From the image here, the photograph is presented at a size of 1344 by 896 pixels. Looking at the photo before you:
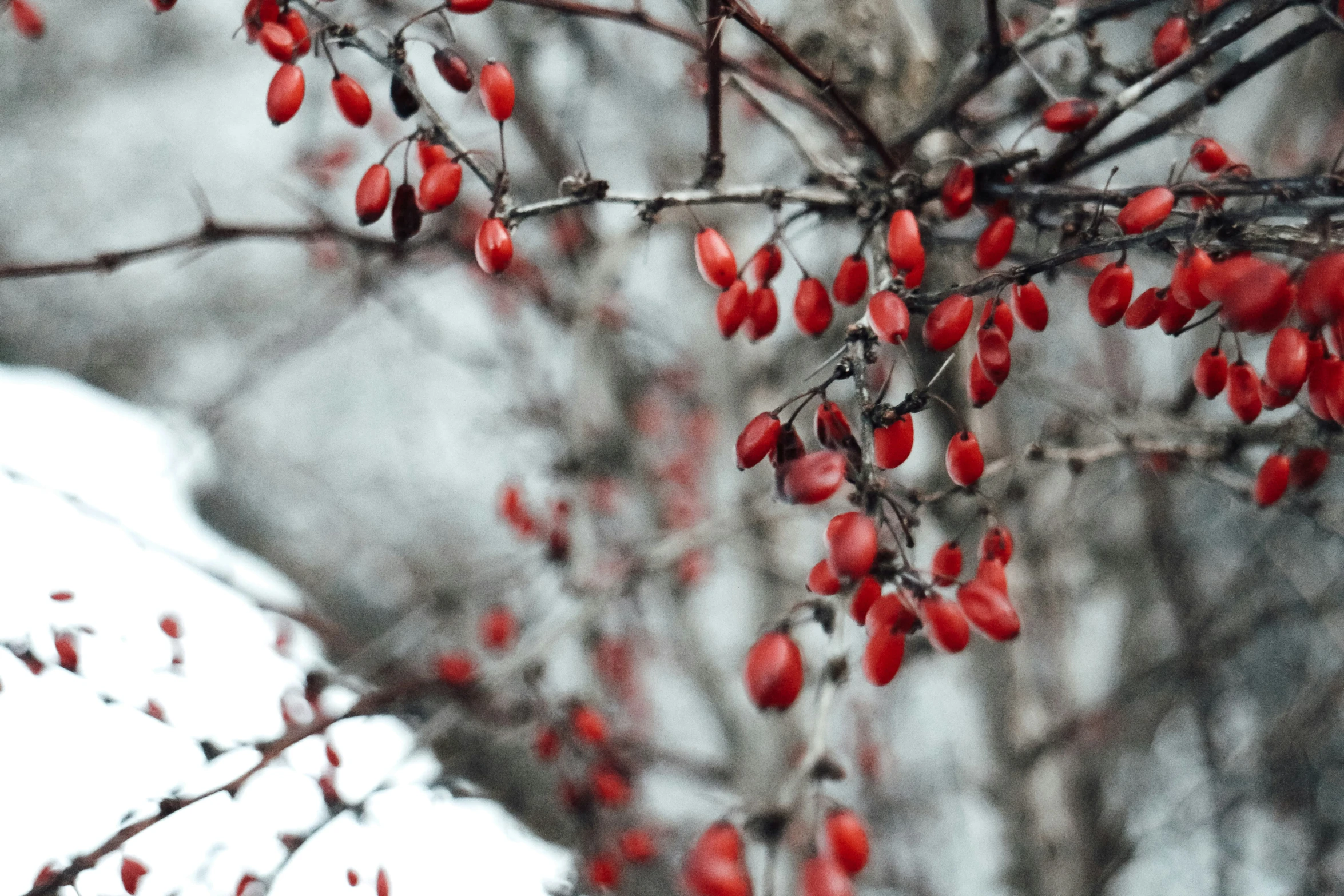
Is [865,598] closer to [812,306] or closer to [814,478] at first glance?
[814,478]

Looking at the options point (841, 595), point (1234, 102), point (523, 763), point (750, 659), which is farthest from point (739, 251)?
point (1234, 102)

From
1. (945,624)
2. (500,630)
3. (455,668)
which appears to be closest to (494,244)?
(945,624)

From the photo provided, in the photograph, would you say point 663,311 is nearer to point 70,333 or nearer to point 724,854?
point 70,333

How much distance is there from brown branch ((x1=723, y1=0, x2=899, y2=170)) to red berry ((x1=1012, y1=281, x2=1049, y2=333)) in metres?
0.25

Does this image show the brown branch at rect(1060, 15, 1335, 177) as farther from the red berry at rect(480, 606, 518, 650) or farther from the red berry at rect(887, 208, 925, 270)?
the red berry at rect(480, 606, 518, 650)

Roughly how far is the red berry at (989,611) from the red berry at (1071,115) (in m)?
0.55

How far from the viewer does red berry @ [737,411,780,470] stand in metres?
0.66

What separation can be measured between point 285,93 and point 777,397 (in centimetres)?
181

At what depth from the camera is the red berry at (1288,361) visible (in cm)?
64

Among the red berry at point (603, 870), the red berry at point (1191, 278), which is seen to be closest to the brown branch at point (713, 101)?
→ the red berry at point (1191, 278)

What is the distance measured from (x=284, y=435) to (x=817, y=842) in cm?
354

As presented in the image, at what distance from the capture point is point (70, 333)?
136 inches

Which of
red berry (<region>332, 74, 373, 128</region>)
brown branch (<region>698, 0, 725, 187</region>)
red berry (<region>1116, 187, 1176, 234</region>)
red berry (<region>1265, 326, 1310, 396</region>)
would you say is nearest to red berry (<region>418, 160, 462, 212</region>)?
red berry (<region>332, 74, 373, 128</region>)

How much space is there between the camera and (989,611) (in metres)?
0.63
